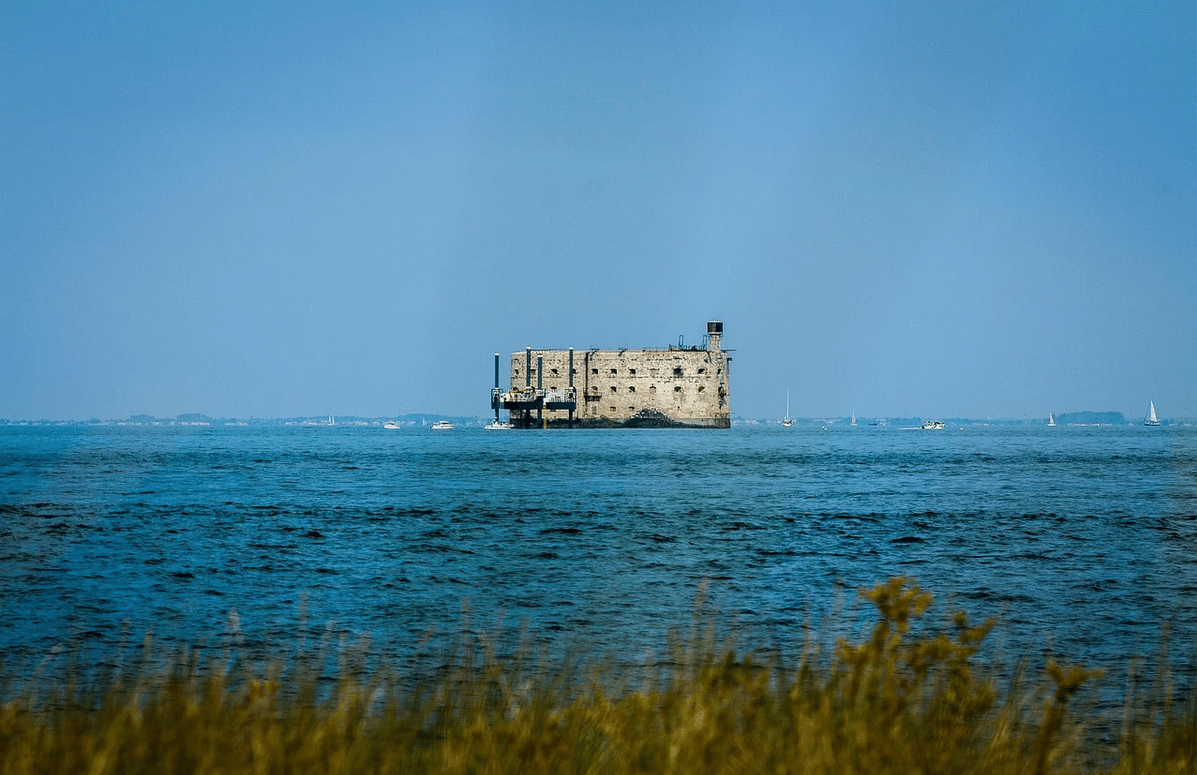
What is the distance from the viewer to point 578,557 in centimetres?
1994

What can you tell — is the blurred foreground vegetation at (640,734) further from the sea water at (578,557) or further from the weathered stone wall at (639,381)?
the weathered stone wall at (639,381)

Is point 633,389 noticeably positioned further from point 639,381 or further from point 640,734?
point 640,734

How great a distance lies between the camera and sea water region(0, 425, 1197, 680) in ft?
44.4

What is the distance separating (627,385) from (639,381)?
1148 millimetres

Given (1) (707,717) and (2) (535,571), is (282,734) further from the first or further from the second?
(2) (535,571)

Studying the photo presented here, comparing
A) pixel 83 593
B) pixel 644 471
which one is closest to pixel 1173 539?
pixel 83 593

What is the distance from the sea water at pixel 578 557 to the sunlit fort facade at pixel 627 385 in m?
56.3

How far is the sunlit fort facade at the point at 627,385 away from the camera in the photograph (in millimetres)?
98625

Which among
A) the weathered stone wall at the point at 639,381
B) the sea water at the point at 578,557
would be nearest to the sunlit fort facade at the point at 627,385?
the weathered stone wall at the point at 639,381

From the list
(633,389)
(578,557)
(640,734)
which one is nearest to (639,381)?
(633,389)

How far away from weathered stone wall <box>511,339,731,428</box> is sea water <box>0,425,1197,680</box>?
56.3 m

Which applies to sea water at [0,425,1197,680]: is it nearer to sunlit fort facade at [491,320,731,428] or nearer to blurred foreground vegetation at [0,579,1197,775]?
blurred foreground vegetation at [0,579,1197,775]

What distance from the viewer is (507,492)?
35.1m

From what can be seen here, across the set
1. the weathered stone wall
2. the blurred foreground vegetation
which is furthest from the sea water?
the weathered stone wall
